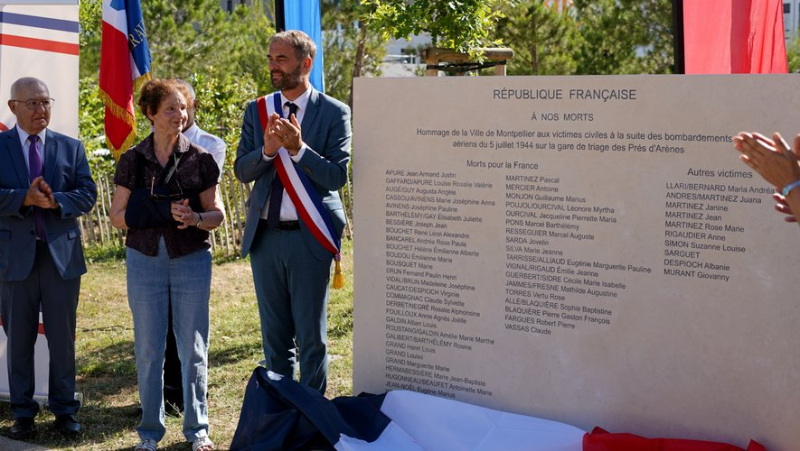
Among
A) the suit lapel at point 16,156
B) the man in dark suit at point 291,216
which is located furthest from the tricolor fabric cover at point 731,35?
the suit lapel at point 16,156

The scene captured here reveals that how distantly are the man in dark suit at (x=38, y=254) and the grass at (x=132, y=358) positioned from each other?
0.23 m

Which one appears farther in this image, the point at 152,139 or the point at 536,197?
the point at 152,139

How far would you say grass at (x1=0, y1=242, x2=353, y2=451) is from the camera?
5070 millimetres

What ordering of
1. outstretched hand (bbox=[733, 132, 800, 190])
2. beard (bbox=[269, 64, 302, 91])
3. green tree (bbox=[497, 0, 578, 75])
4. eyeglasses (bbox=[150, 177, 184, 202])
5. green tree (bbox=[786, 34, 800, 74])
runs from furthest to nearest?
green tree (bbox=[786, 34, 800, 74]) < green tree (bbox=[497, 0, 578, 75]) < beard (bbox=[269, 64, 302, 91]) < eyeglasses (bbox=[150, 177, 184, 202]) < outstretched hand (bbox=[733, 132, 800, 190])

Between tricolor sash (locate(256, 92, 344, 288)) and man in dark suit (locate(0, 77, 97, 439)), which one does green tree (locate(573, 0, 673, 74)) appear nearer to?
tricolor sash (locate(256, 92, 344, 288))

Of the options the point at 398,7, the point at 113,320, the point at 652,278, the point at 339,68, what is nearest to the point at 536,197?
the point at 652,278

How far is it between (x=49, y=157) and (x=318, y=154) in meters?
1.66

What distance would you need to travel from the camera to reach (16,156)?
197 inches

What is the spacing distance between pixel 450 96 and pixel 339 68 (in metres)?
14.3

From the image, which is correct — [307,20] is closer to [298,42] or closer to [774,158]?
[298,42]

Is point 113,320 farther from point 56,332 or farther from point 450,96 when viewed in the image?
point 450,96

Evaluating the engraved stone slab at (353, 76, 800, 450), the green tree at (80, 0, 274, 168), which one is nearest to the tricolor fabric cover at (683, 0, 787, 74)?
the engraved stone slab at (353, 76, 800, 450)

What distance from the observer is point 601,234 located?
369cm

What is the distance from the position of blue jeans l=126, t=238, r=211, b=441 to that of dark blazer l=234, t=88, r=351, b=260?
0.33 meters
